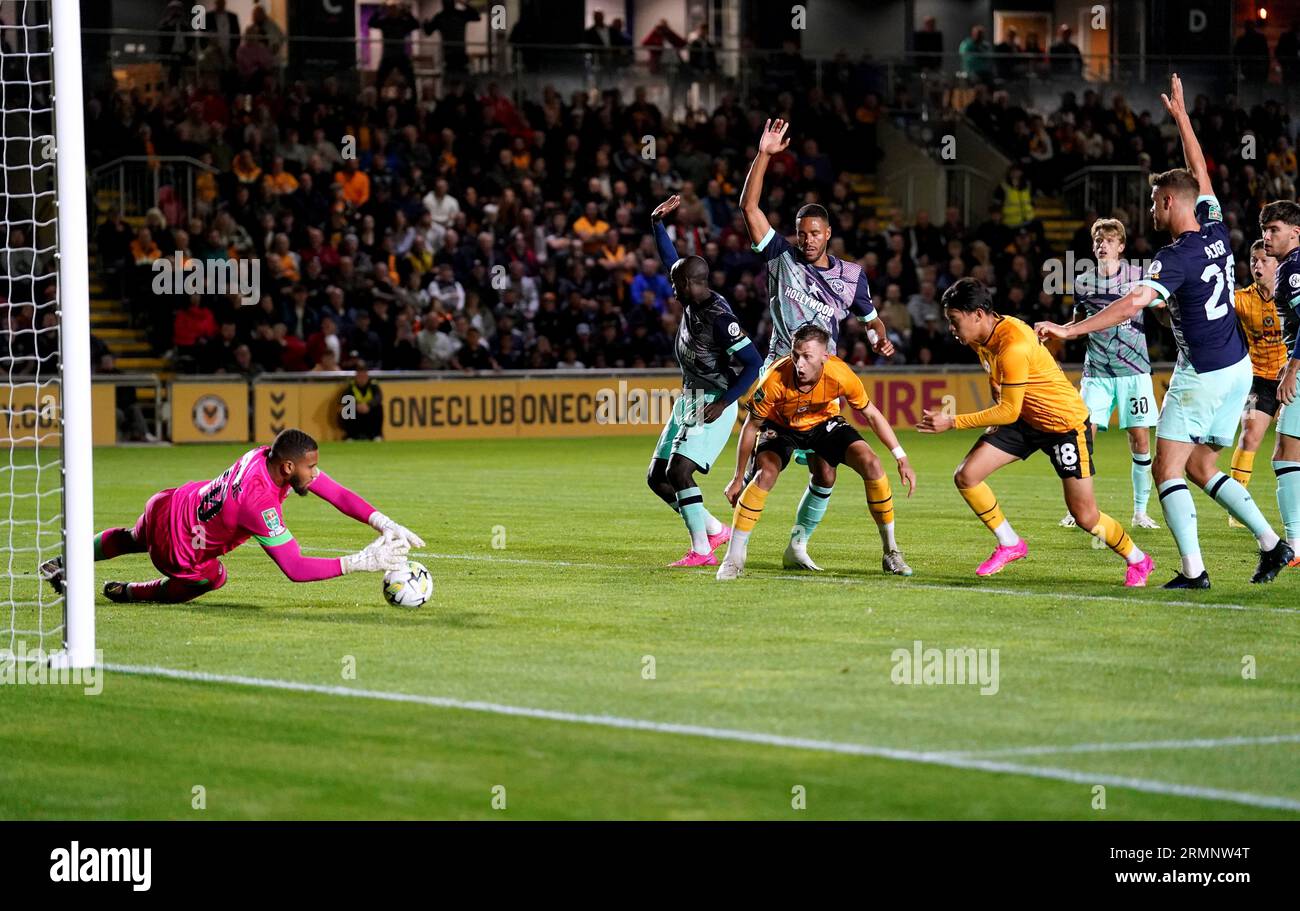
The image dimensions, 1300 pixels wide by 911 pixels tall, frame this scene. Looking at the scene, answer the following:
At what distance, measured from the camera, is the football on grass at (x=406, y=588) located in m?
10.3

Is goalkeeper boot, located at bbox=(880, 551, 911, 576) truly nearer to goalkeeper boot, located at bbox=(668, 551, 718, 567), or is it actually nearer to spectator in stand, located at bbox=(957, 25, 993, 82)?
goalkeeper boot, located at bbox=(668, 551, 718, 567)

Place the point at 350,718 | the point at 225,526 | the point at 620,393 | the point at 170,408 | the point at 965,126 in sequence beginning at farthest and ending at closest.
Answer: the point at 965,126, the point at 620,393, the point at 170,408, the point at 225,526, the point at 350,718

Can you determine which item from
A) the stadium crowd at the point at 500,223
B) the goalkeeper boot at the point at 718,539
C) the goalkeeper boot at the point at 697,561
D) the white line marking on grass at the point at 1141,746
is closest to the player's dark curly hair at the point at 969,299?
the goalkeeper boot at the point at 697,561

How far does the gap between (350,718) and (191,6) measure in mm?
25987

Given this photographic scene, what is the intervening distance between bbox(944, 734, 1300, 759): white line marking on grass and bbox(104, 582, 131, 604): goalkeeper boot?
19.5 ft

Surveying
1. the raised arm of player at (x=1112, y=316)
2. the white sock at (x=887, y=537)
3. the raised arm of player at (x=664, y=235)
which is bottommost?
the white sock at (x=887, y=537)

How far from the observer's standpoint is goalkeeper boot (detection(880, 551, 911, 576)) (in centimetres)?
1188

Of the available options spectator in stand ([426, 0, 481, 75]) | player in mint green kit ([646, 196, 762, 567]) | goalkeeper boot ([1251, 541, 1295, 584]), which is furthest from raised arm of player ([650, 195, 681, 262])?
spectator in stand ([426, 0, 481, 75])

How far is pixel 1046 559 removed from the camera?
12734 mm

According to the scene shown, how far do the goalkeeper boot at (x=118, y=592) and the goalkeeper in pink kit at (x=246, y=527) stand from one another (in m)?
0.04

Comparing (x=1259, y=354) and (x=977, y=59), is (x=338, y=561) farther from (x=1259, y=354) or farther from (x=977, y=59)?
(x=977, y=59)

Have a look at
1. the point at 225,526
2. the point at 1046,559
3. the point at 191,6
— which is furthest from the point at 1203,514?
the point at 191,6

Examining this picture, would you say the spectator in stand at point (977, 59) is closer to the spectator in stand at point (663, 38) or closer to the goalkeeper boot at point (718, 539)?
the spectator in stand at point (663, 38)
